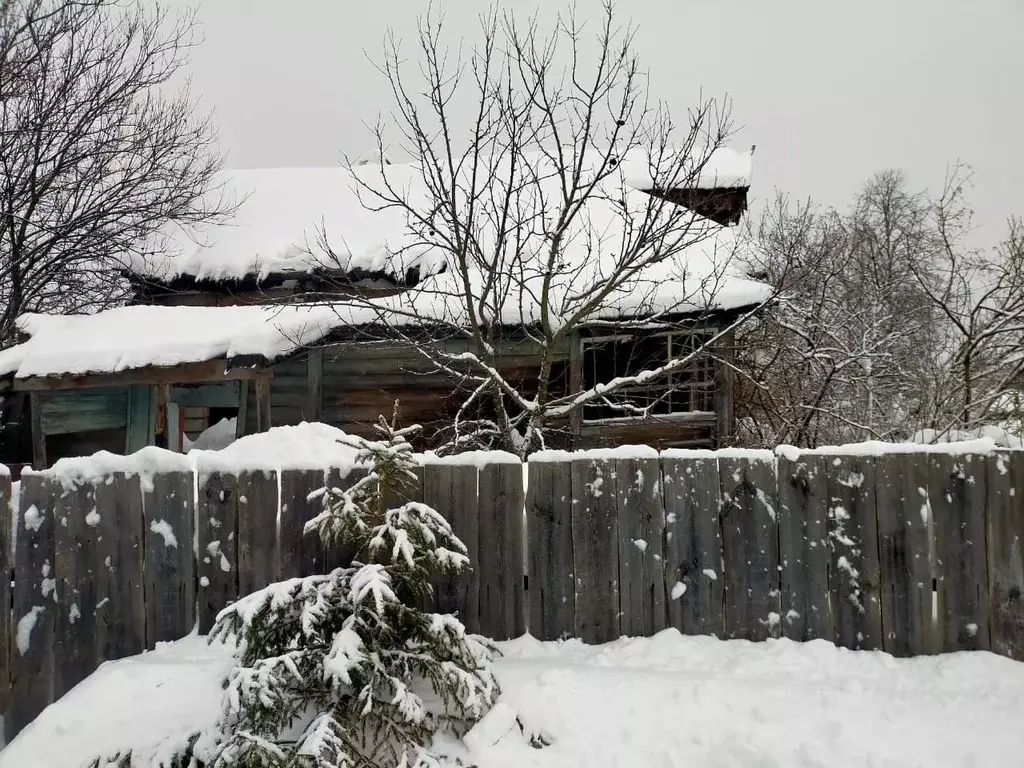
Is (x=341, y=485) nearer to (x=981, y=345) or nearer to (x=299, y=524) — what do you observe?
(x=299, y=524)

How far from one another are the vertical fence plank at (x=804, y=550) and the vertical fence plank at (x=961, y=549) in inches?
22.0

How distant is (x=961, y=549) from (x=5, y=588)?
4920mm

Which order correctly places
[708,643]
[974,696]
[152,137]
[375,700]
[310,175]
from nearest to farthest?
[375,700], [974,696], [708,643], [152,137], [310,175]

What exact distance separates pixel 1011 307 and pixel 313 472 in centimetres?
1110

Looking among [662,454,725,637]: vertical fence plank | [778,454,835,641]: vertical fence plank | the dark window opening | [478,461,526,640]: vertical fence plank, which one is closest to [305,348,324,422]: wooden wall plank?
the dark window opening

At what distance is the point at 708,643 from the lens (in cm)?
302

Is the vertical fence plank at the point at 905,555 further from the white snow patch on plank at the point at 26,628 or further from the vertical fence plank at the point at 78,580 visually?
the white snow patch on plank at the point at 26,628

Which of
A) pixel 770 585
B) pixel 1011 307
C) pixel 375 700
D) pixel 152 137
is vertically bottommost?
pixel 375 700

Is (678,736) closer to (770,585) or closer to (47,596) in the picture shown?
(770,585)

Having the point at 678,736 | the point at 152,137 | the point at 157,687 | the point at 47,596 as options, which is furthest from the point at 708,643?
the point at 152,137

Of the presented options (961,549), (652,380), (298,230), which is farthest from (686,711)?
(298,230)

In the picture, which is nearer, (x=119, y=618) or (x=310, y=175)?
(x=119, y=618)


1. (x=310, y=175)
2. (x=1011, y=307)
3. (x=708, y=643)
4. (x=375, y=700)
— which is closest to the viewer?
(x=375, y=700)

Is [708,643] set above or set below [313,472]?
below
